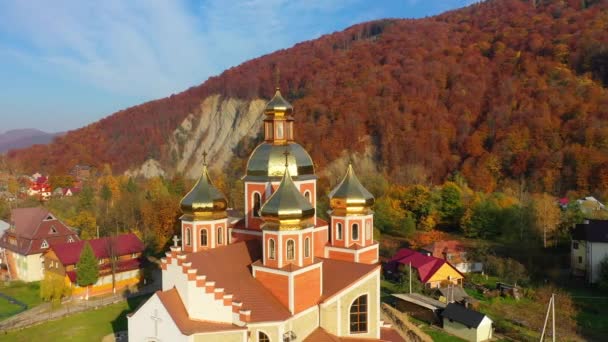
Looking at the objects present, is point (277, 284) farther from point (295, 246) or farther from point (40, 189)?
point (40, 189)

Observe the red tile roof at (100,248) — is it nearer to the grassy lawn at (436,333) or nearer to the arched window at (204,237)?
the arched window at (204,237)

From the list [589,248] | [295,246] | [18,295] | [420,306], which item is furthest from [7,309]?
[589,248]

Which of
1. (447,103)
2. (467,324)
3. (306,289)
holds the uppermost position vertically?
(447,103)

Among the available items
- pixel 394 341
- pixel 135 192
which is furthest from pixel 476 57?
pixel 394 341

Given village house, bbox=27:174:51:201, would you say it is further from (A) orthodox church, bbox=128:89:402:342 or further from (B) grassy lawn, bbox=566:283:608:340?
(B) grassy lawn, bbox=566:283:608:340

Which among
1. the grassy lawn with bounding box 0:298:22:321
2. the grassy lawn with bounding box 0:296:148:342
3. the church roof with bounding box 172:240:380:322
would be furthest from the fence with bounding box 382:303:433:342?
the grassy lawn with bounding box 0:298:22:321

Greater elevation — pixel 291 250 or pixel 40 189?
pixel 291 250

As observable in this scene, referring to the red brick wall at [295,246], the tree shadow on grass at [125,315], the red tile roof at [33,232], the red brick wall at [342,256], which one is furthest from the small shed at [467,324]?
the red tile roof at [33,232]
